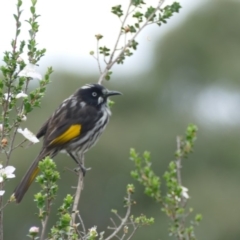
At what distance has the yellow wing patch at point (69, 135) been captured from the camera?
703 centimetres

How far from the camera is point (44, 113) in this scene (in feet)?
76.6

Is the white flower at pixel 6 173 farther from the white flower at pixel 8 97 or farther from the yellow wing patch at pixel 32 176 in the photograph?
the yellow wing patch at pixel 32 176

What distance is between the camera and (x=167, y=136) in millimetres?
24453

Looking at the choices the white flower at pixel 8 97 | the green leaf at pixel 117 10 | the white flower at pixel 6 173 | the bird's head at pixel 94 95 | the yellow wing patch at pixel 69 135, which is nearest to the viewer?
the white flower at pixel 6 173

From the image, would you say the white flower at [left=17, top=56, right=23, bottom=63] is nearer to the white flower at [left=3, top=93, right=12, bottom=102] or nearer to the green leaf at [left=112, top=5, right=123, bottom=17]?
the white flower at [left=3, top=93, right=12, bottom=102]

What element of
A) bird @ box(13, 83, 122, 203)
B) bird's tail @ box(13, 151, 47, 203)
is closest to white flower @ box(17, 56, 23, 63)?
bird's tail @ box(13, 151, 47, 203)

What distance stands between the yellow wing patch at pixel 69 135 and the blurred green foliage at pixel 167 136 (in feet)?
36.7

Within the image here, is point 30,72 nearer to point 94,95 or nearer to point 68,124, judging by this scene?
point 68,124

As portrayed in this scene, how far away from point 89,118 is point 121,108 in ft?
62.3

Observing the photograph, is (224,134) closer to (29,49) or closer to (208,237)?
(208,237)

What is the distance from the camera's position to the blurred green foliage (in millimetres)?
20906

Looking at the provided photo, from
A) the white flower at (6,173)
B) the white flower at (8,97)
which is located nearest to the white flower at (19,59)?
the white flower at (8,97)

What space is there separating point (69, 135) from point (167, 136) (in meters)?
17.3

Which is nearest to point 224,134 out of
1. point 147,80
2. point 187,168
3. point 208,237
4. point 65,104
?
point 187,168
